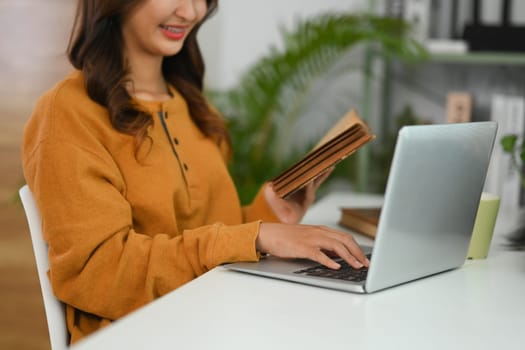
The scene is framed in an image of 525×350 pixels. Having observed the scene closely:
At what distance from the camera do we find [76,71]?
1578mm

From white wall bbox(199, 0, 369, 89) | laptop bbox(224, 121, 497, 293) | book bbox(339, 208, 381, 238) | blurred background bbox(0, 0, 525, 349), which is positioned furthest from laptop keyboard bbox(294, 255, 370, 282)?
white wall bbox(199, 0, 369, 89)

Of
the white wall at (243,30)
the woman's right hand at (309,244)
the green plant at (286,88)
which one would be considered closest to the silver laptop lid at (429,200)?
the woman's right hand at (309,244)

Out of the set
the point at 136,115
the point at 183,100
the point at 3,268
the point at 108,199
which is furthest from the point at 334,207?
the point at 3,268

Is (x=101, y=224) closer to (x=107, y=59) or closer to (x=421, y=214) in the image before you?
(x=107, y=59)

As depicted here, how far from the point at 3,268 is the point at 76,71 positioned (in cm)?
159

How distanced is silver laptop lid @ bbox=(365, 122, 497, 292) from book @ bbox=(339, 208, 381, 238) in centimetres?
30

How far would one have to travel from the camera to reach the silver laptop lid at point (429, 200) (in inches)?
45.7

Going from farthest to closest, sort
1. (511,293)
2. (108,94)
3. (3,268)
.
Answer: (3,268), (108,94), (511,293)

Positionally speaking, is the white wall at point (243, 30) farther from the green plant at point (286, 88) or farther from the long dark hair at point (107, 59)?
the long dark hair at point (107, 59)

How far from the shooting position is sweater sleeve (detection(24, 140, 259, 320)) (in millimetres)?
1347

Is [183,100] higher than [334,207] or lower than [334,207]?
higher

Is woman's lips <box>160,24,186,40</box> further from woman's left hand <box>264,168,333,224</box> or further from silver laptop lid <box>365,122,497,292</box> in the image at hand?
silver laptop lid <box>365,122,497,292</box>

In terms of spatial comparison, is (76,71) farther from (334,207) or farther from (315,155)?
(334,207)

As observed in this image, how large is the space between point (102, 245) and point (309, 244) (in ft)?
1.08
